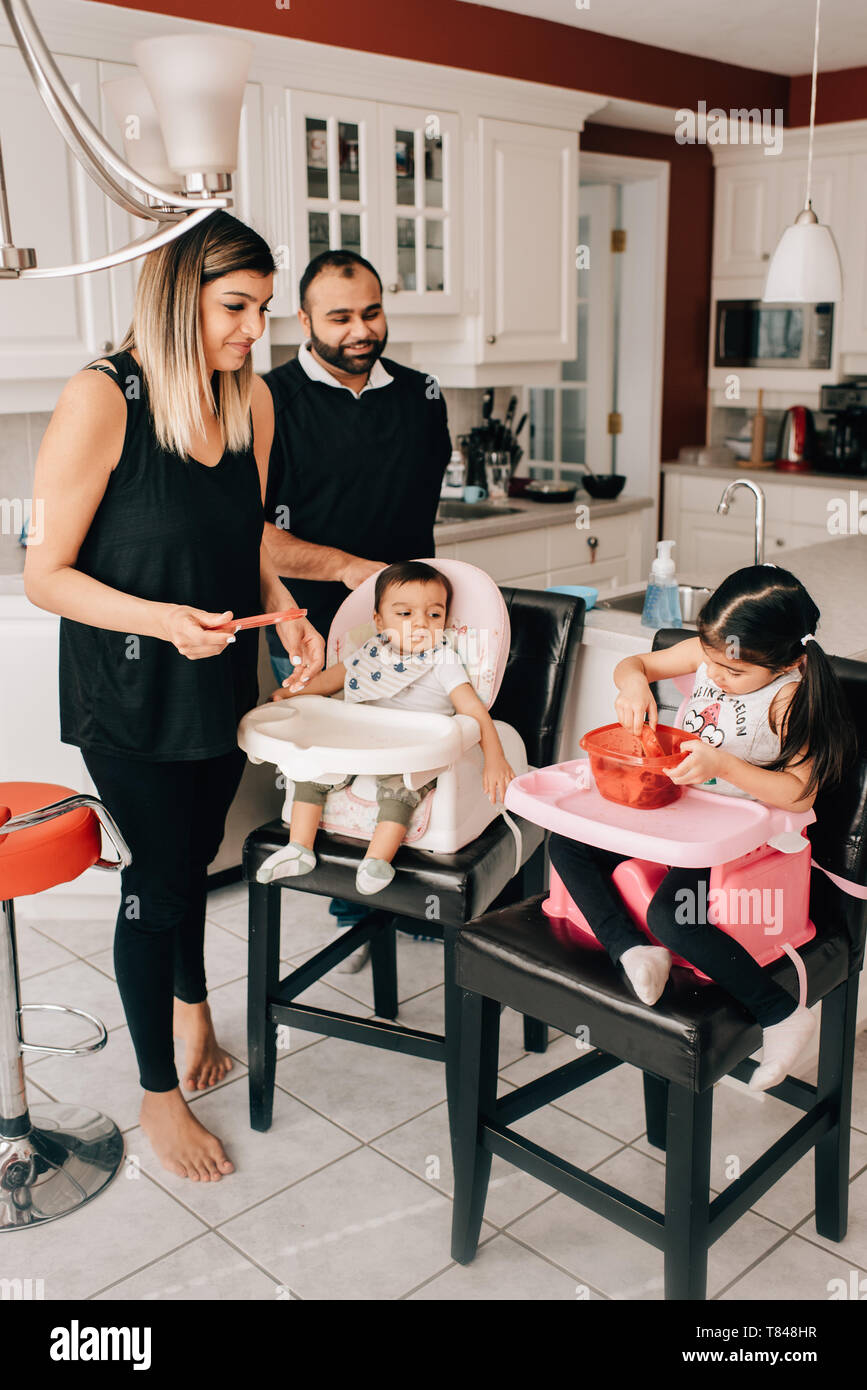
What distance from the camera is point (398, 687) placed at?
2.18m

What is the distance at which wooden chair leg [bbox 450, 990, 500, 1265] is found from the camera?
1793mm

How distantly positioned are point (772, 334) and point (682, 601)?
3433 millimetres

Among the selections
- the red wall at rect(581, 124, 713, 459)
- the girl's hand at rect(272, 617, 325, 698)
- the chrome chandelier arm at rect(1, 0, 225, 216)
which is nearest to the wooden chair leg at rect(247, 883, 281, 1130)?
the girl's hand at rect(272, 617, 325, 698)

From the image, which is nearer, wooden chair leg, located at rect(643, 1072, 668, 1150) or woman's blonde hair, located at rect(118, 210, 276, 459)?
woman's blonde hair, located at rect(118, 210, 276, 459)

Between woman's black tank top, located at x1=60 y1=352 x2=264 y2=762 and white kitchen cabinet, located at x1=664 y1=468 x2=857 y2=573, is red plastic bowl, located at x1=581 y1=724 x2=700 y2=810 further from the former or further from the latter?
white kitchen cabinet, located at x1=664 y1=468 x2=857 y2=573

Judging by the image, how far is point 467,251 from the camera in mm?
Answer: 4336

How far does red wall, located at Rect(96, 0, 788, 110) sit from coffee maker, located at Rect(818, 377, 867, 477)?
133 cm

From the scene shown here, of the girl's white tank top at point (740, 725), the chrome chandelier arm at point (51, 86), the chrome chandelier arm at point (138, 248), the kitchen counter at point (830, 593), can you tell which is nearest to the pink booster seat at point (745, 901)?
the girl's white tank top at point (740, 725)

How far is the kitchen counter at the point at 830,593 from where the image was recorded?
7.87 feet

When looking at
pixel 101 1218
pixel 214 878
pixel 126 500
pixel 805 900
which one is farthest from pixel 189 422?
pixel 214 878

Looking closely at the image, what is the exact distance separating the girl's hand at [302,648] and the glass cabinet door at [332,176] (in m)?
2.05

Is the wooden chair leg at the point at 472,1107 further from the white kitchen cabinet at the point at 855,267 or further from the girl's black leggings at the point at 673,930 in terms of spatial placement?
the white kitchen cabinet at the point at 855,267

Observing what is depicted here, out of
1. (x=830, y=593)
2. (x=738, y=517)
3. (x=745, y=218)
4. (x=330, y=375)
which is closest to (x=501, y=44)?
(x=745, y=218)

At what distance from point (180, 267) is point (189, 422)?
22cm
